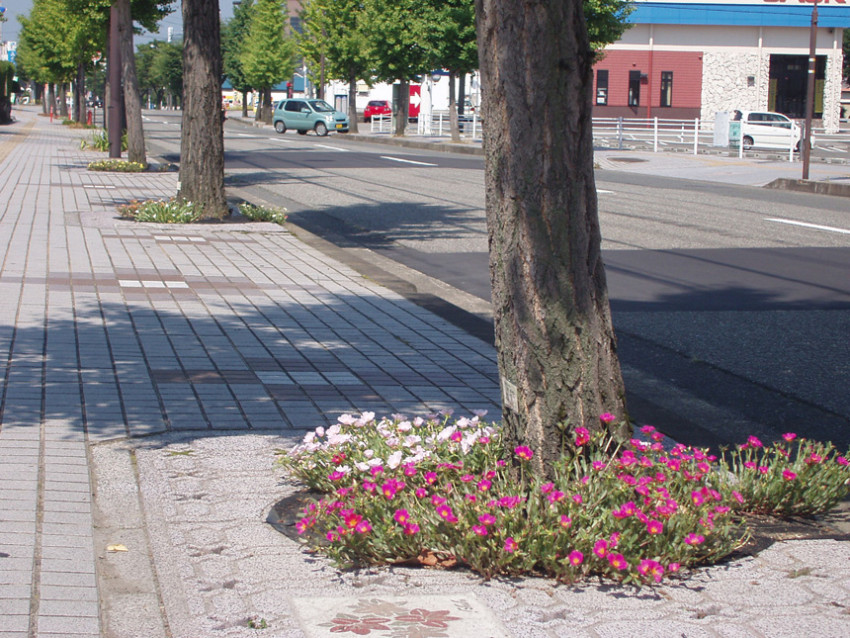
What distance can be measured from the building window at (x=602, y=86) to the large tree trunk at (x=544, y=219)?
6002 centimetres

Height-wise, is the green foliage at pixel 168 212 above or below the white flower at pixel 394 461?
above

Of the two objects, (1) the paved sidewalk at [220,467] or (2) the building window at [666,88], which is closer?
(1) the paved sidewalk at [220,467]

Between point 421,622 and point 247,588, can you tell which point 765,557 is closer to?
point 421,622

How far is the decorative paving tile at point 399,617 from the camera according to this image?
323 centimetres

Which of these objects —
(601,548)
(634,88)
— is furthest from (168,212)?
(634,88)

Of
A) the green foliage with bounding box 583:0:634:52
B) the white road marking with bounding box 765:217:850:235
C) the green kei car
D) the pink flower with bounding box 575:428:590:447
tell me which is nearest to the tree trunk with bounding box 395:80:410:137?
the green kei car

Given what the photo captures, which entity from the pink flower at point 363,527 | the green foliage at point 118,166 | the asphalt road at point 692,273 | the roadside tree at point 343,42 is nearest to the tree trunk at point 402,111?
the roadside tree at point 343,42

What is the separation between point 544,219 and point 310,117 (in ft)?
180

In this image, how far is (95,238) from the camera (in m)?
12.6

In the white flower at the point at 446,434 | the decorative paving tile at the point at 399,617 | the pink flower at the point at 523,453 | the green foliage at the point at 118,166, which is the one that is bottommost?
the decorative paving tile at the point at 399,617

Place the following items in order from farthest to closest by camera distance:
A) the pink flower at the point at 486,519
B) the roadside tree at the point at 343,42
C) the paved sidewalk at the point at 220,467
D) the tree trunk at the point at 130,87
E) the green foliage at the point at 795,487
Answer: the roadside tree at the point at 343,42 → the tree trunk at the point at 130,87 → the green foliage at the point at 795,487 → the pink flower at the point at 486,519 → the paved sidewalk at the point at 220,467

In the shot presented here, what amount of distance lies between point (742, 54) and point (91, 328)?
198 ft

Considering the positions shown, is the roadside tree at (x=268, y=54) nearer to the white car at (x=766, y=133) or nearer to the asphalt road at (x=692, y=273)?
the white car at (x=766, y=133)

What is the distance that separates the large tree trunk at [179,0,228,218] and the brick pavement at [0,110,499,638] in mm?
2144
